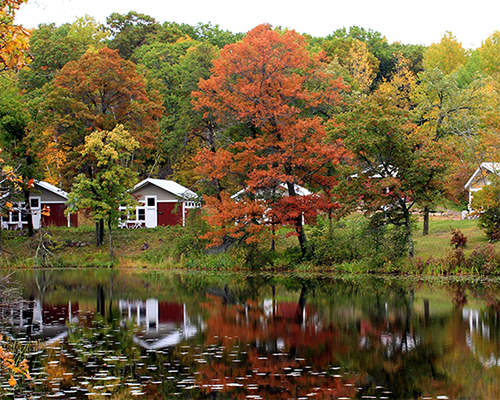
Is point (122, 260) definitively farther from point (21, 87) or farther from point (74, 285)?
point (21, 87)

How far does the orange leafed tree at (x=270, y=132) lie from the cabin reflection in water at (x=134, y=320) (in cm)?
1276

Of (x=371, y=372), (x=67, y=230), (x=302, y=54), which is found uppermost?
(x=302, y=54)

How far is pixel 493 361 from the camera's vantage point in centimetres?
1515

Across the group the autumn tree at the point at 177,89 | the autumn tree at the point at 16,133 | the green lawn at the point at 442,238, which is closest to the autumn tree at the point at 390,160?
the green lawn at the point at 442,238

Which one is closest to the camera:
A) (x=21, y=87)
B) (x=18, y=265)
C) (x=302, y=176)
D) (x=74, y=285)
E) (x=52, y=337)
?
(x=52, y=337)

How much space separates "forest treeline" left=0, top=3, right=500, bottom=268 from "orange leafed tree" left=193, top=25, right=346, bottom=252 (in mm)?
89

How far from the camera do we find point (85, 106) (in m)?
47.7

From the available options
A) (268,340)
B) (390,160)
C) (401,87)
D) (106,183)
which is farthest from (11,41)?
(401,87)

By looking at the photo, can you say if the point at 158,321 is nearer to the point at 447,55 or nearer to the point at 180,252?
the point at 180,252

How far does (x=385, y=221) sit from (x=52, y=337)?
21220 millimetres

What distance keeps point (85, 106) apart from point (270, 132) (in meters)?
15.8

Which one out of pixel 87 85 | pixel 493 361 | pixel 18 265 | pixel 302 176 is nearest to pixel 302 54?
pixel 302 176

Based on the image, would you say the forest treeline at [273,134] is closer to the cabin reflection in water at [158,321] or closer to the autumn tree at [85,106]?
the autumn tree at [85,106]

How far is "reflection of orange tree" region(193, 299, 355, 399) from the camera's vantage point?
13164 millimetres
